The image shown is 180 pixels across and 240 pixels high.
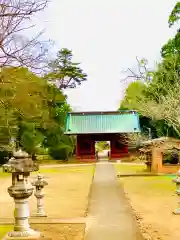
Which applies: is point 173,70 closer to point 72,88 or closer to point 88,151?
point 88,151

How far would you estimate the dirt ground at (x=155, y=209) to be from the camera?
10.6 meters

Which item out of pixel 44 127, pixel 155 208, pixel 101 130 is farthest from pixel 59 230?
pixel 101 130

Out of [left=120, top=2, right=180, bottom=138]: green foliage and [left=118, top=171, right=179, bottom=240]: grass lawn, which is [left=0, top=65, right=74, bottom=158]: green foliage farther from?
[left=118, top=171, right=179, bottom=240]: grass lawn

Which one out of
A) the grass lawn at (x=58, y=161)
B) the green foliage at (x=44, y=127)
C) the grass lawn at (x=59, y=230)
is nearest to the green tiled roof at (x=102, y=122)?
the green foliage at (x=44, y=127)

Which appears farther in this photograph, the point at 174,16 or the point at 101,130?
the point at 101,130

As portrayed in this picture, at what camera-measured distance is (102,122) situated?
49.8 metres

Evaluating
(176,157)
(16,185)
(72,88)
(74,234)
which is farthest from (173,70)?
(72,88)

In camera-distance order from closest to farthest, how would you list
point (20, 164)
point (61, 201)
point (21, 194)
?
point (21, 194) < point (20, 164) < point (61, 201)

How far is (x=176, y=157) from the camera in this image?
33.0 meters

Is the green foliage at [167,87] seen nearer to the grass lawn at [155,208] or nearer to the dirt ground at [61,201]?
the grass lawn at [155,208]

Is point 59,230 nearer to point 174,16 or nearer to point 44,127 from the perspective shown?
point 174,16

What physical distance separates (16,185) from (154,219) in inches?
230

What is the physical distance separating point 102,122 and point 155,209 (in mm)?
35539

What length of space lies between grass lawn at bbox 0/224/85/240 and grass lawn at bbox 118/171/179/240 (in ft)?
5.28
